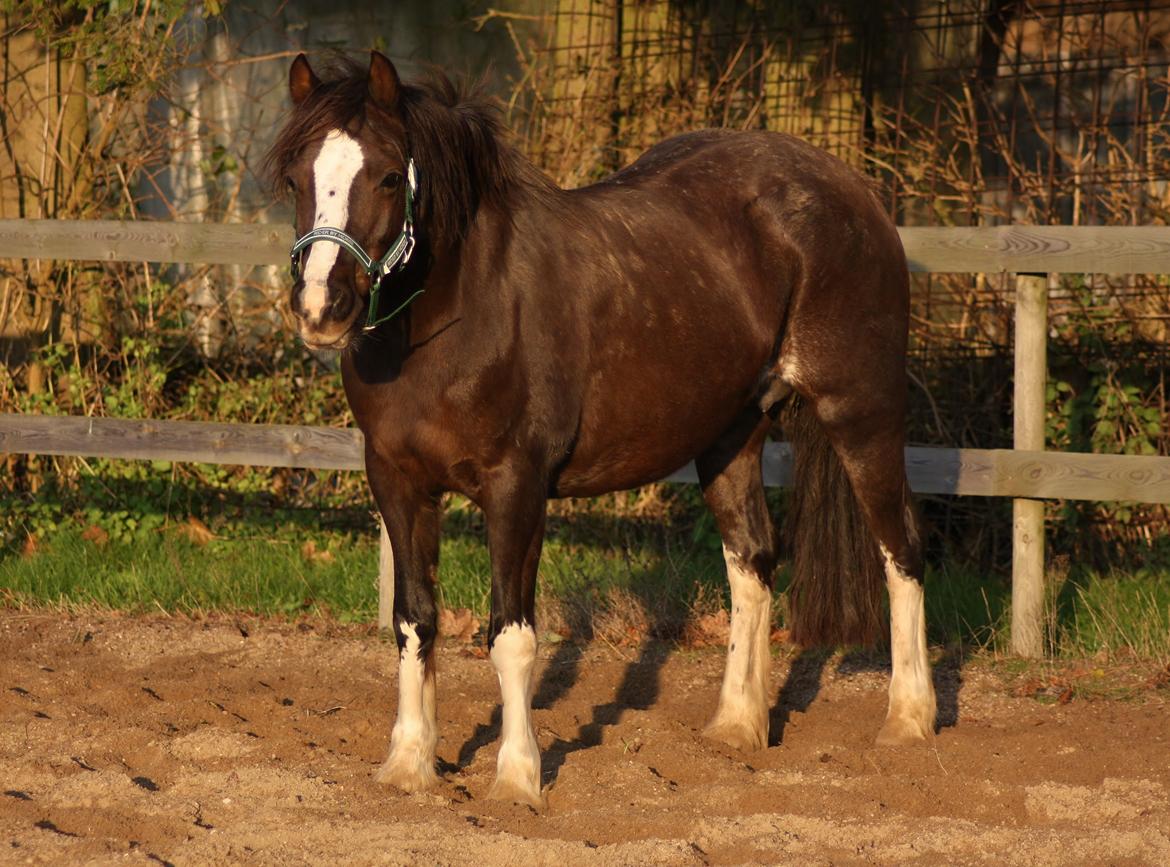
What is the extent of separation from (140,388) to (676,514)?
2.97 m

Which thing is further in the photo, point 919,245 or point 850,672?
point 919,245

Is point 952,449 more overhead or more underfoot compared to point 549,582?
more overhead

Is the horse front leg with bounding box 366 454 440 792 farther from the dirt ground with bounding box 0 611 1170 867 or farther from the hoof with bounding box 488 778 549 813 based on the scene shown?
the hoof with bounding box 488 778 549 813

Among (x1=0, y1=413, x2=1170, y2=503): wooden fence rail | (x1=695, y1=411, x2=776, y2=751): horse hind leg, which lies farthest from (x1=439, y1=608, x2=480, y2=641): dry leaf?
(x1=695, y1=411, x2=776, y2=751): horse hind leg

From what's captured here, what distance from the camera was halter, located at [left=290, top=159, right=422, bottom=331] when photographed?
3766 mm

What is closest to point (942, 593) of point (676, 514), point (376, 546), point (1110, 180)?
point (676, 514)

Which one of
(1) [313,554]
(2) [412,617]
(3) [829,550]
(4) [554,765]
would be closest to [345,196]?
(2) [412,617]

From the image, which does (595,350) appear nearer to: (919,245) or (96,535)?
(919,245)

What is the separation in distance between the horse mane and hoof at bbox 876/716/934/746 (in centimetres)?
209

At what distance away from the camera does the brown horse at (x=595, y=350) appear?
400 centimetres

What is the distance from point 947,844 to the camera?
12.5 feet

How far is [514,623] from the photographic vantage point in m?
4.25

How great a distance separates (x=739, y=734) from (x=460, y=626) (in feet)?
5.54

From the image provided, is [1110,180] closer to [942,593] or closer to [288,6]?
[942,593]
